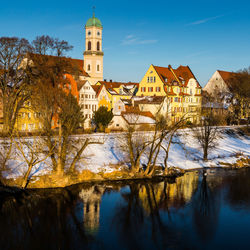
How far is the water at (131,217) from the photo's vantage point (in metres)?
19.9

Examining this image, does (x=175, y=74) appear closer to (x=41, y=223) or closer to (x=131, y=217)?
(x=131, y=217)

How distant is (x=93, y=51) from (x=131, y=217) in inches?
3015

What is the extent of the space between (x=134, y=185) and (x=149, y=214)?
702 cm

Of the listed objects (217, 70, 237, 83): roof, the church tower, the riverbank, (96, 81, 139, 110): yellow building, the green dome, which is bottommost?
the riverbank

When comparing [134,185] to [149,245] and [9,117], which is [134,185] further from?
[9,117]

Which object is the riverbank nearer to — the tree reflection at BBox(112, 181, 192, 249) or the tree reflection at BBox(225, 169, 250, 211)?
the tree reflection at BBox(112, 181, 192, 249)

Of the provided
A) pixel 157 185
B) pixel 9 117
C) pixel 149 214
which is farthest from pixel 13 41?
pixel 149 214

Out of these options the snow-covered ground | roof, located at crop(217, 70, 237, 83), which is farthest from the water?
roof, located at crop(217, 70, 237, 83)

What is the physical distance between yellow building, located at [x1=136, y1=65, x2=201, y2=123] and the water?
Answer: 1376 inches

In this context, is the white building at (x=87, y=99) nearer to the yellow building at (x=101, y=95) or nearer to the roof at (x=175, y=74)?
the yellow building at (x=101, y=95)

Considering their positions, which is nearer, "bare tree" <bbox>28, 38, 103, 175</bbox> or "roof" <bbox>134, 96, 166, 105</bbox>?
"bare tree" <bbox>28, 38, 103, 175</bbox>

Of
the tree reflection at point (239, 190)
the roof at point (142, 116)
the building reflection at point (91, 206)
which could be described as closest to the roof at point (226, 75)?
the roof at point (142, 116)

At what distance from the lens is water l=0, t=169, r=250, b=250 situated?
19875 mm

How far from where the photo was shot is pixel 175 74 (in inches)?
2736
